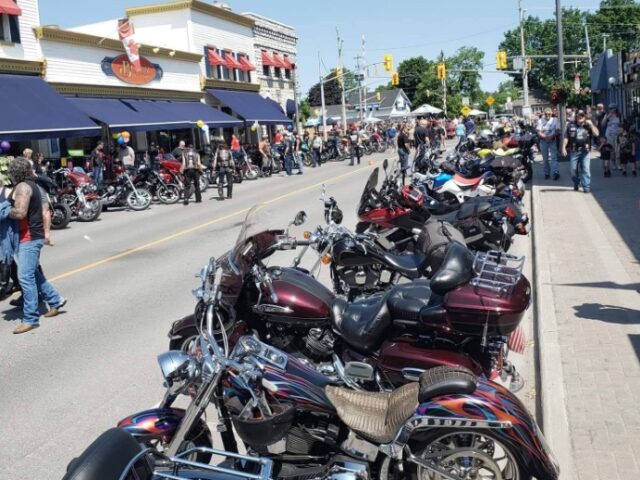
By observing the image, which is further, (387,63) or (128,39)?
(387,63)

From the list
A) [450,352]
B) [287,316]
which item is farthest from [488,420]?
[287,316]

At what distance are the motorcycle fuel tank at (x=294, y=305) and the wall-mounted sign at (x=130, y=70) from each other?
79.9 feet

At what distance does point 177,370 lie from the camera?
3.34 m

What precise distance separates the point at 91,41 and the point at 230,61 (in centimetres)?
1250

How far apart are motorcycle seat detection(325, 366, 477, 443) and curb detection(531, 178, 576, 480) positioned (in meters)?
1.01

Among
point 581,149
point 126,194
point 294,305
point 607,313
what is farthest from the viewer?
point 126,194

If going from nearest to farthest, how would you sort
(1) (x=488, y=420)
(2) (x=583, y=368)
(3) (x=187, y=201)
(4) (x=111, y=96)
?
(1) (x=488, y=420), (2) (x=583, y=368), (3) (x=187, y=201), (4) (x=111, y=96)

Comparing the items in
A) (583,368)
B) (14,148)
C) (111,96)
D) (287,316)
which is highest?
(111,96)

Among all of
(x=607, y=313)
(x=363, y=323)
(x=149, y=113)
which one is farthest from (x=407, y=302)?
(x=149, y=113)

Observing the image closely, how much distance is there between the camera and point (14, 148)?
2200cm

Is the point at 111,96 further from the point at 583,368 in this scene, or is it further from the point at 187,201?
the point at 583,368

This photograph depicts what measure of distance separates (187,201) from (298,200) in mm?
3632

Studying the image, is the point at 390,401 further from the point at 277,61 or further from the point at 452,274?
the point at 277,61

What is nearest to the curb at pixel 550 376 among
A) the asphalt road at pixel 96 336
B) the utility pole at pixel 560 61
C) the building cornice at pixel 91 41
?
the asphalt road at pixel 96 336
